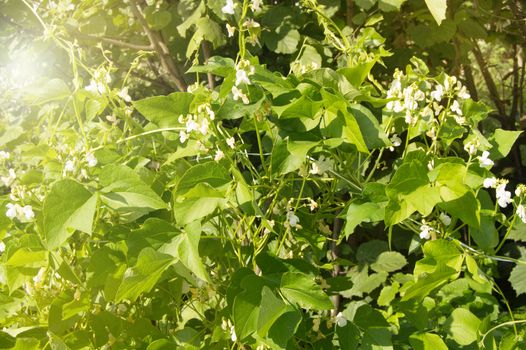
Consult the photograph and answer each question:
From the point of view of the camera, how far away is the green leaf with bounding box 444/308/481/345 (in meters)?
1.35

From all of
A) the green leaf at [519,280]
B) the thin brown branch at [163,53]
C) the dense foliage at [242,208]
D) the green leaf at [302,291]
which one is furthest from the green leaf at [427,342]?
the thin brown branch at [163,53]

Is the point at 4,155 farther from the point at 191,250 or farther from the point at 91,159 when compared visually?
the point at 191,250

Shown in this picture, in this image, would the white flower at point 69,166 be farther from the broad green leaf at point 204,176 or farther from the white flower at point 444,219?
the white flower at point 444,219

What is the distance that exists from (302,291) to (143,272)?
0.84ft

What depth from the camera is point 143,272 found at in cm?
104

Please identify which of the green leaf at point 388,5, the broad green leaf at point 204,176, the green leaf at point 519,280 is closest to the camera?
the broad green leaf at point 204,176

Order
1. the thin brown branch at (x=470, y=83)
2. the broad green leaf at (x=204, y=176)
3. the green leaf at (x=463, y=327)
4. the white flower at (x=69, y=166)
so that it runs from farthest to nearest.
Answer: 1. the thin brown branch at (x=470, y=83)
2. the green leaf at (x=463, y=327)
3. the white flower at (x=69, y=166)
4. the broad green leaf at (x=204, y=176)

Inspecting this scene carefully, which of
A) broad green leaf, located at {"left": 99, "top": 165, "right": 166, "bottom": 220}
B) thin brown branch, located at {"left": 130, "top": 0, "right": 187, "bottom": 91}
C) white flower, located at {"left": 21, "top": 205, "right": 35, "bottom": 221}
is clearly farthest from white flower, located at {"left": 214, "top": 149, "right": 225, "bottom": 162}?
thin brown branch, located at {"left": 130, "top": 0, "right": 187, "bottom": 91}

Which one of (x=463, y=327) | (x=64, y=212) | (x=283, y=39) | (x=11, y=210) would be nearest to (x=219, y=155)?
(x=64, y=212)

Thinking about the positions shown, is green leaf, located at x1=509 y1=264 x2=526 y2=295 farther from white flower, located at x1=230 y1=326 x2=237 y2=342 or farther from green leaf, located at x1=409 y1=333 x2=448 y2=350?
white flower, located at x1=230 y1=326 x2=237 y2=342

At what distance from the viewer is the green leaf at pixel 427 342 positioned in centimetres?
127

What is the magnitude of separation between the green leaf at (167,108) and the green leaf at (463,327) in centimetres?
71

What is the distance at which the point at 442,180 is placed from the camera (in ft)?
3.44

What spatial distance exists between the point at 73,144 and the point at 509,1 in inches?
82.5
